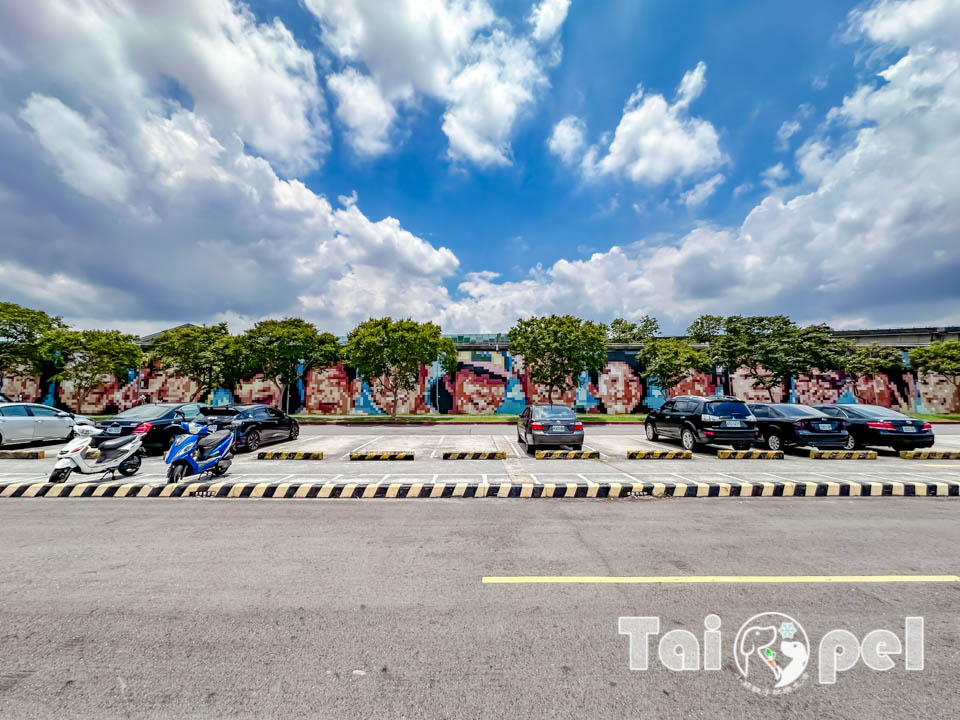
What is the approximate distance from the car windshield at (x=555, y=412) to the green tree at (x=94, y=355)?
92.1 feet

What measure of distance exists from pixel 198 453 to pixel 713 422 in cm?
1358

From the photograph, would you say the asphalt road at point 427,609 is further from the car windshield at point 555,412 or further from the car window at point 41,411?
the car window at point 41,411

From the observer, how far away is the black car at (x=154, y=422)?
1117 centimetres

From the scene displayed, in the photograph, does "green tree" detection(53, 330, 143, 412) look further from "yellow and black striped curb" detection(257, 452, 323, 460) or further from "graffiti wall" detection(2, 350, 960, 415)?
"yellow and black striped curb" detection(257, 452, 323, 460)

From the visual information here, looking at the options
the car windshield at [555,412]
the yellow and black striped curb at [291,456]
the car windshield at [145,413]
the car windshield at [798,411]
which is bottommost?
the yellow and black striped curb at [291,456]

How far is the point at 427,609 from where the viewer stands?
145 inches

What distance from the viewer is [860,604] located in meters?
3.78

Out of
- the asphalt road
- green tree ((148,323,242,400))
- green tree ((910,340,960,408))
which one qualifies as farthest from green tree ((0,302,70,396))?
green tree ((910,340,960,408))

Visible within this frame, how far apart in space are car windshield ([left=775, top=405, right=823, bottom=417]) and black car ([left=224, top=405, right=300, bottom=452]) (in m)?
17.1

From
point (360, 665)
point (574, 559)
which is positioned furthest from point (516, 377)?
point (360, 665)

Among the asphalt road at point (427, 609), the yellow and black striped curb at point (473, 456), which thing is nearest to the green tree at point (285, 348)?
the yellow and black striped curb at point (473, 456)

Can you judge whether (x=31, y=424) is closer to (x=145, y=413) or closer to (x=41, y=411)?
(x=41, y=411)

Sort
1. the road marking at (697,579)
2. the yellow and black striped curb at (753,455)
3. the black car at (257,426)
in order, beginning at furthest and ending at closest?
the black car at (257,426)
the yellow and black striped curb at (753,455)
the road marking at (697,579)

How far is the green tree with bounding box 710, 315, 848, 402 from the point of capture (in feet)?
97.0
